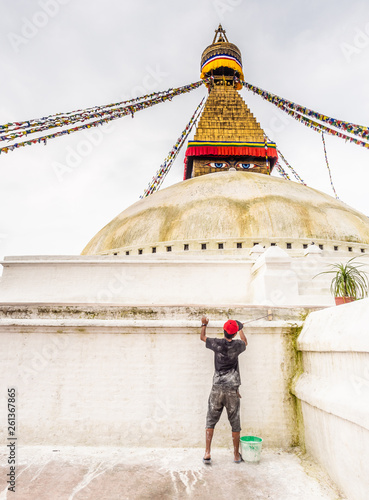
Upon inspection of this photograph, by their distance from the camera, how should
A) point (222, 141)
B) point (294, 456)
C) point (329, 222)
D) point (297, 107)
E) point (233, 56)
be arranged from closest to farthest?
point (294, 456)
point (329, 222)
point (297, 107)
point (222, 141)
point (233, 56)

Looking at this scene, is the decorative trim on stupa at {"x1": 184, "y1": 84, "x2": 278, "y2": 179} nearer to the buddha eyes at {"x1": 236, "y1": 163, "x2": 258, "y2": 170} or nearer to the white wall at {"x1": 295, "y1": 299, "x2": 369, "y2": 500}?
the buddha eyes at {"x1": 236, "y1": 163, "x2": 258, "y2": 170}

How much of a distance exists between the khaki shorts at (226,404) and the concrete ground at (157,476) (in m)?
0.33

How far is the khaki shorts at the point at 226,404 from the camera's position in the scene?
10.0 feet

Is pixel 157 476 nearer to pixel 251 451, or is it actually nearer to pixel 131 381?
pixel 251 451

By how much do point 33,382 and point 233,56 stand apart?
23296mm

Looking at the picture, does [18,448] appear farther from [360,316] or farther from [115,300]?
[115,300]

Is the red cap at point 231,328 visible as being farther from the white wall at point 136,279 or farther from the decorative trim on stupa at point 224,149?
the decorative trim on stupa at point 224,149

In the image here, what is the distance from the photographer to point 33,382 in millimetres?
3592

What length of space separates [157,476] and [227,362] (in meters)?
1.03

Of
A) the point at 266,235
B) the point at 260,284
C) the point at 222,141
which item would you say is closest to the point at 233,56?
the point at 222,141

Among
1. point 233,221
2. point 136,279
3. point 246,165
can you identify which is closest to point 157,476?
point 136,279

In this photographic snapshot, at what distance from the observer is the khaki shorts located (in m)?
3.05

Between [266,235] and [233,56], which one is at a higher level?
[233,56]

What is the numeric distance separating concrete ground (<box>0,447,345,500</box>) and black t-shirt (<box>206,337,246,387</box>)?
0.68 metres
